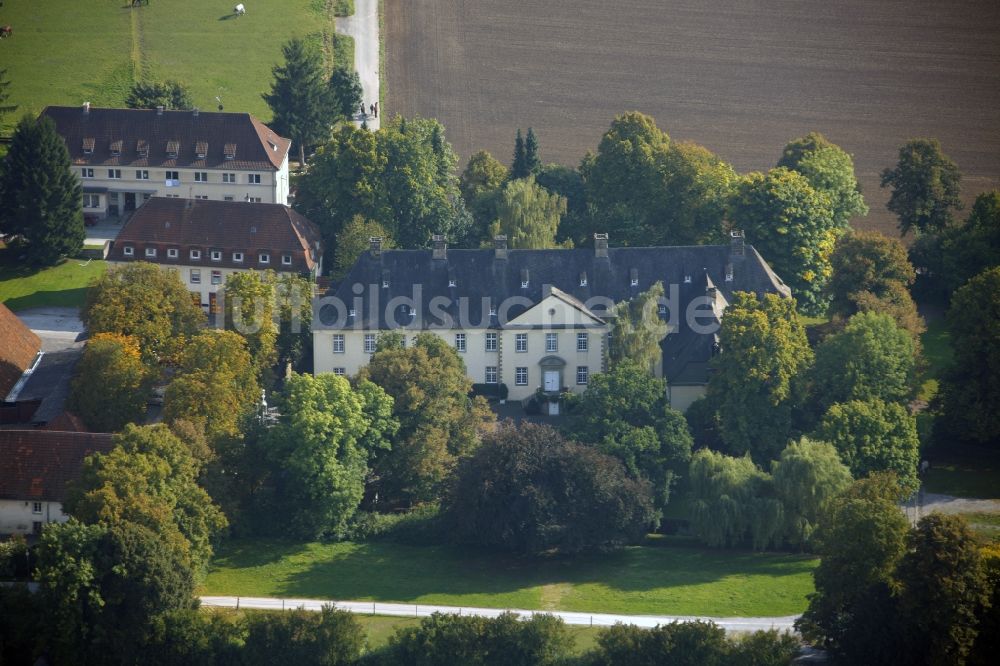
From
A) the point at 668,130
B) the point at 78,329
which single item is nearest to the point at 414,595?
the point at 78,329

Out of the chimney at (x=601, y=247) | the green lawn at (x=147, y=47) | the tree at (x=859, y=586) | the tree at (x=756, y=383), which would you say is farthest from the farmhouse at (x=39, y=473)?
the green lawn at (x=147, y=47)

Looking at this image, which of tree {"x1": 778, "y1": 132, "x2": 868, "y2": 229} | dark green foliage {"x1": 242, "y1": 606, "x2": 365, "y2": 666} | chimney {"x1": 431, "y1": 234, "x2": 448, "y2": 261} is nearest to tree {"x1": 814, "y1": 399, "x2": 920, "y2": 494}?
chimney {"x1": 431, "y1": 234, "x2": 448, "y2": 261}

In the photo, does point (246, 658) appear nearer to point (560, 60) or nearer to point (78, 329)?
point (78, 329)

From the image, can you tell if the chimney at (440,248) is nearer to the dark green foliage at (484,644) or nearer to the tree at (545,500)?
the tree at (545,500)

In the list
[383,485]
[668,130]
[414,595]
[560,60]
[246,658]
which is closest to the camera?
[246,658]

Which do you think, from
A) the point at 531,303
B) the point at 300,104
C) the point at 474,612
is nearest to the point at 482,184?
the point at 300,104

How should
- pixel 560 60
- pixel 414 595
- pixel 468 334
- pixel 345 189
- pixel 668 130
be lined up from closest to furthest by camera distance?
pixel 414 595
pixel 468 334
pixel 345 189
pixel 668 130
pixel 560 60
